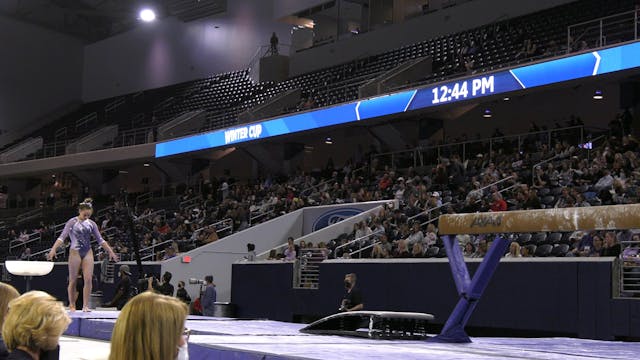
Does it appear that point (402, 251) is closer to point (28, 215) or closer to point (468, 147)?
point (468, 147)

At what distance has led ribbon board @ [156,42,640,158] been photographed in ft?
57.3

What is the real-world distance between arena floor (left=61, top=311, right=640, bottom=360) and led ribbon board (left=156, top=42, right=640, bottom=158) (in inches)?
352

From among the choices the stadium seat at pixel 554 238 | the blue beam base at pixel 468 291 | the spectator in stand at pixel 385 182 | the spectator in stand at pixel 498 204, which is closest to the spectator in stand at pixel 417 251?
the spectator in stand at pixel 498 204

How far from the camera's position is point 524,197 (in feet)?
52.9

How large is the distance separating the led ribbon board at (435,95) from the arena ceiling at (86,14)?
12131 millimetres

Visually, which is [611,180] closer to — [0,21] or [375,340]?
[375,340]

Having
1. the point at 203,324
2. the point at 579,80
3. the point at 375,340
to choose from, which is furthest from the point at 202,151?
the point at 375,340

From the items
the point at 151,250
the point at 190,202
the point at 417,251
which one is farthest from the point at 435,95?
the point at 190,202

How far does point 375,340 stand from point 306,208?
47.7ft

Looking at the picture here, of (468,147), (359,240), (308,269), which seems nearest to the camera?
(308,269)

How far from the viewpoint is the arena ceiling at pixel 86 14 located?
39.6 metres

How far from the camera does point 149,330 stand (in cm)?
282

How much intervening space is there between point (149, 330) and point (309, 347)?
4.73 meters

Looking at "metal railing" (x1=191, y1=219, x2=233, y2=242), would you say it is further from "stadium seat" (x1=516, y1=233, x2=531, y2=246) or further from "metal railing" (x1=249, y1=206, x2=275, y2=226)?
"stadium seat" (x1=516, y1=233, x2=531, y2=246)
